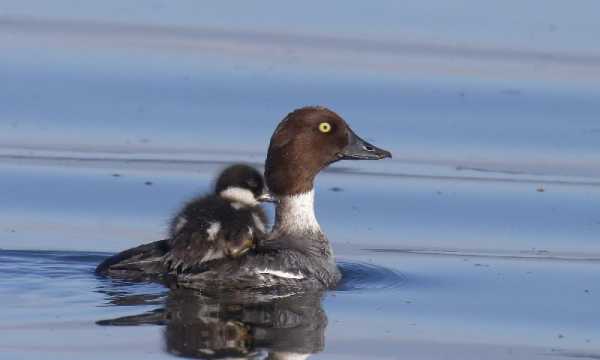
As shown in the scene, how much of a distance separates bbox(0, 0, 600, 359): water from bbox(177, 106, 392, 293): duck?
0.28m

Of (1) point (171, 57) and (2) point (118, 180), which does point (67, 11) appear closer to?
(1) point (171, 57)

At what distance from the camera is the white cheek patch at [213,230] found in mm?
10820

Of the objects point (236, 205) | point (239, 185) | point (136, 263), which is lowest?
point (136, 263)

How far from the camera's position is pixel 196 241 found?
1082 centimetres

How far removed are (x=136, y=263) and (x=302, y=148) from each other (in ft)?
5.18

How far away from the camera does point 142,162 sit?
14750 millimetres

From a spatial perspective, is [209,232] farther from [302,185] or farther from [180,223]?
[302,185]

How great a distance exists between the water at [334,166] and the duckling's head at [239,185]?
89 centimetres

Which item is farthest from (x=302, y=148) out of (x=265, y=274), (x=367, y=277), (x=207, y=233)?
(x=207, y=233)

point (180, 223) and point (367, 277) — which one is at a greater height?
point (180, 223)

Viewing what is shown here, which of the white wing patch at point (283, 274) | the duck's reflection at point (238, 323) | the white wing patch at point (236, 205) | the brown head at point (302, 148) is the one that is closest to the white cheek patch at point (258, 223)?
the white wing patch at point (236, 205)

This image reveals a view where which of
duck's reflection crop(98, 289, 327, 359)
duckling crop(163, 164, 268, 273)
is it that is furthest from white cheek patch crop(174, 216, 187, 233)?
duck's reflection crop(98, 289, 327, 359)

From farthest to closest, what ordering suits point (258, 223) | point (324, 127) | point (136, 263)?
point (324, 127)
point (258, 223)
point (136, 263)

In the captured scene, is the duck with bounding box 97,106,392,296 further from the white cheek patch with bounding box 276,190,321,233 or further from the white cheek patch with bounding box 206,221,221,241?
the white cheek patch with bounding box 206,221,221,241
